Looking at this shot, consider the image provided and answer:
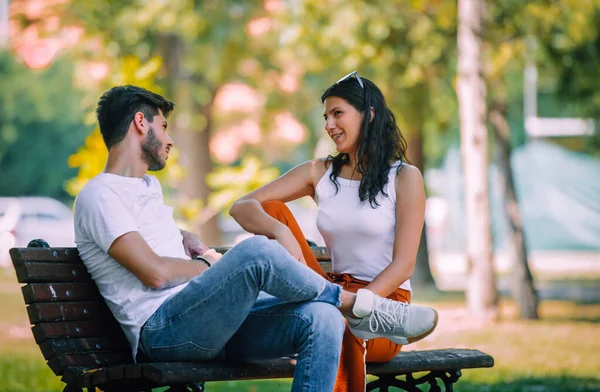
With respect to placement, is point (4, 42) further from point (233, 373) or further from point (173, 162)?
point (233, 373)

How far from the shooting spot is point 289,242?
4.64m

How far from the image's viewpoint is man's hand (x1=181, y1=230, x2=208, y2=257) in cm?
485

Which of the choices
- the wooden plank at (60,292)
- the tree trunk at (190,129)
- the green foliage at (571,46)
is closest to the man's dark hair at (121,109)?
the wooden plank at (60,292)

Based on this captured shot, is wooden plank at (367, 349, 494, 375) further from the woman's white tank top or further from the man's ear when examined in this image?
the man's ear

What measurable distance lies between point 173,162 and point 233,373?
9346 mm

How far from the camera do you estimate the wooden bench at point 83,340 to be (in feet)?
13.3

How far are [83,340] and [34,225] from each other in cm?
2999

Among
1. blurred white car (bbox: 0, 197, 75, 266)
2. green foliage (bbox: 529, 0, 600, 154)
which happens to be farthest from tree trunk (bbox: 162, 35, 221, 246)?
blurred white car (bbox: 0, 197, 75, 266)

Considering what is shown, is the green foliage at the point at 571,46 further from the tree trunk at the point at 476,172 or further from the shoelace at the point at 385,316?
the shoelace at the point at 385,316

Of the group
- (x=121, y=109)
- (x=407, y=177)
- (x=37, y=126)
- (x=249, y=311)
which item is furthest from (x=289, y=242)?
(x=37, y=126)

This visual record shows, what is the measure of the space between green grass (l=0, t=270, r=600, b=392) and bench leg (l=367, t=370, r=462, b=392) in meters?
0.94

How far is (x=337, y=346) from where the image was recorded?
412cm

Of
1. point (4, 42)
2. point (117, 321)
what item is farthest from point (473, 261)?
point (4, 42)

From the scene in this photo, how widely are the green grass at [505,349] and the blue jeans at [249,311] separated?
6.37ft
